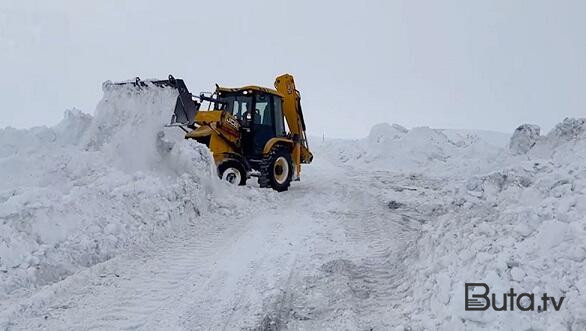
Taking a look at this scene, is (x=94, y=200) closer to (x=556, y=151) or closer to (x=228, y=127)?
(x=228, y=127)

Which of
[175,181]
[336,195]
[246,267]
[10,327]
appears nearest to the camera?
[10,327]

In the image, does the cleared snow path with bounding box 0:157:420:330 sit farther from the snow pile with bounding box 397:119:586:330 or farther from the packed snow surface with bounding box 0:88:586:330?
the snow pile with bounding box 397:119:586:330

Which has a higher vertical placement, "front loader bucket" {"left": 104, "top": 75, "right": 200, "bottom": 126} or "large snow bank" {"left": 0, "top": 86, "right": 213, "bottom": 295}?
"front loader bucket" {"left": 104, "top": 75, "right": 200, "bottom": 126}

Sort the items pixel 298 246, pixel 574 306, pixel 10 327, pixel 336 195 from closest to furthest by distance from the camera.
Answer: pixel 574 306, pixel 10 327, pixel 298 246, pixel 336 195

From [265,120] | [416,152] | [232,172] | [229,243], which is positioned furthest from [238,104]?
[416,152]

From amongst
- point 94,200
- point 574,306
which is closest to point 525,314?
point 574,306

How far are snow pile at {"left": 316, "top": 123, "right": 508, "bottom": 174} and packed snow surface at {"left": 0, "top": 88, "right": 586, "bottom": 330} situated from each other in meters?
8.52

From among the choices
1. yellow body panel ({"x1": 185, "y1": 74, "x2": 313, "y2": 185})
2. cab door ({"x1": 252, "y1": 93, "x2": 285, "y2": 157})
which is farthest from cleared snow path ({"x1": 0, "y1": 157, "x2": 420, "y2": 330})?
cab door ({"x1": 252, "y1": 93, "x2": 285, "y2": 157})

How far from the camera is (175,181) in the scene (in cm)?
864

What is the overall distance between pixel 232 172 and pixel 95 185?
4474 mm

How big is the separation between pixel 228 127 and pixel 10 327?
7.99 meters

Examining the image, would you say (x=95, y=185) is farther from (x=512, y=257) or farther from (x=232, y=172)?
(x=512, y=257)

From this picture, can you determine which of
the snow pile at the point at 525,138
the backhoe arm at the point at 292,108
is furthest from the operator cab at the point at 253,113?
the snow pile at the point at 525,138

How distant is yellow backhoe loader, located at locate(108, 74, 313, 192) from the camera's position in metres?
11.5
